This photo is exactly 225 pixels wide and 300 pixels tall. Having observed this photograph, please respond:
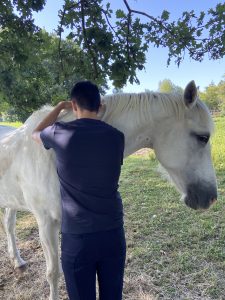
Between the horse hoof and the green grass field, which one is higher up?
the green grass field

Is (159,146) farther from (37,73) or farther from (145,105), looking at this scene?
(37,73)

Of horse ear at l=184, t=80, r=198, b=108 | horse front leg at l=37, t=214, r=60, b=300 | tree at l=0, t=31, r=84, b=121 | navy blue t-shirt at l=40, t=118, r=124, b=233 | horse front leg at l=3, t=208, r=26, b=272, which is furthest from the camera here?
horse front leg at l=3, t=208, r=26, b=272

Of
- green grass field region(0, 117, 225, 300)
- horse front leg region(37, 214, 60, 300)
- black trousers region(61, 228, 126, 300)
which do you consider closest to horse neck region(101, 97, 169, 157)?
green grass field region(0, 117, 225, 300)

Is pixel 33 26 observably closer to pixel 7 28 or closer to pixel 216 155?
pixel 7 28

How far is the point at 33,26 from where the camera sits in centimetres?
341

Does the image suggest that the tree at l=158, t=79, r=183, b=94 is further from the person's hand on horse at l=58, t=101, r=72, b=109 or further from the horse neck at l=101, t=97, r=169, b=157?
the person's hand on horse at l=58, t=101, r=72, b=109

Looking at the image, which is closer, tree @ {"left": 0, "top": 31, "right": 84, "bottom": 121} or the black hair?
the black hair

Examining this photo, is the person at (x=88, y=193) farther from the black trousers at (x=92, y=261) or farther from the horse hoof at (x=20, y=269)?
the horse hoof at (x=20, y=269)

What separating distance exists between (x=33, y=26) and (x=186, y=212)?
3.98 metres

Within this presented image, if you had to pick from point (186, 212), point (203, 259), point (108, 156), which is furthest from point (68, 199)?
point (186, 212)

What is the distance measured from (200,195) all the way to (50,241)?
142 centimetres

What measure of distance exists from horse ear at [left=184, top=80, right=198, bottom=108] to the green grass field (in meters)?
0.91

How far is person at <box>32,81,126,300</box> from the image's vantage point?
179cm

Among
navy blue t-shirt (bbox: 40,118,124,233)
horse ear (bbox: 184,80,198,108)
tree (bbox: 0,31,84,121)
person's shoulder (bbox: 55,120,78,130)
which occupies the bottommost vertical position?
navy blue t-shirt (bbox: 40,118,124,233)
